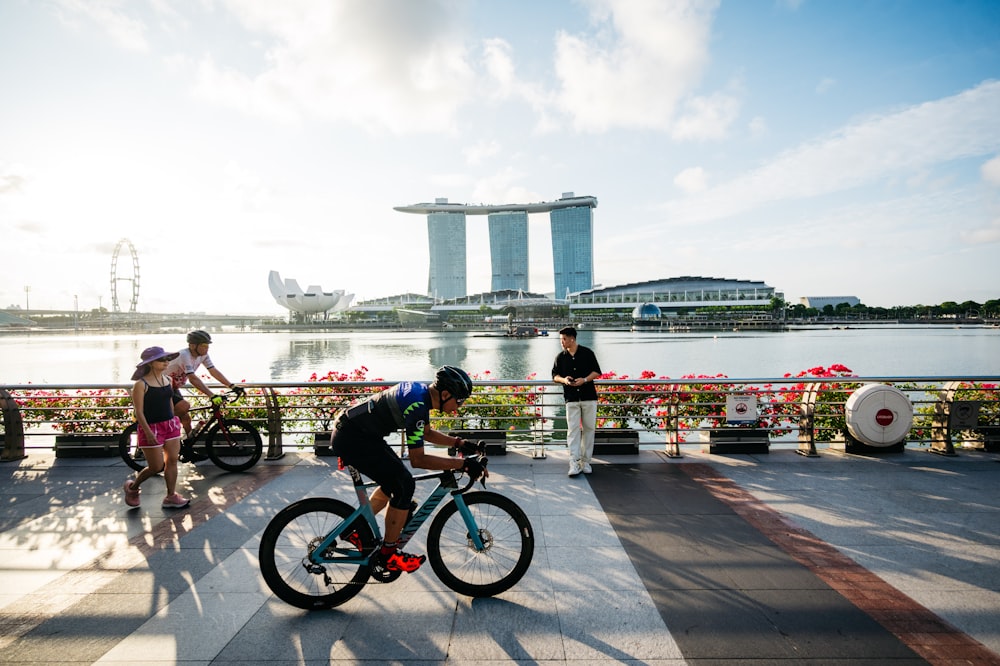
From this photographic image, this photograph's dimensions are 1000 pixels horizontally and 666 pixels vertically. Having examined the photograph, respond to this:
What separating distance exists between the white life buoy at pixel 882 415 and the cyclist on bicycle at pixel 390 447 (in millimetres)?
7172

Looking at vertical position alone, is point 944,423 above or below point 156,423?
below

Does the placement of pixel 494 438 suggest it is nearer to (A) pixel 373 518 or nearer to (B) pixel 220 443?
(B) pixel 220 443

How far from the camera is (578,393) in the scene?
7023mm

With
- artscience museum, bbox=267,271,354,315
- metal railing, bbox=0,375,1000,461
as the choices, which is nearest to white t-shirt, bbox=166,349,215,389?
metal railing, bbox=0,375,1000,461

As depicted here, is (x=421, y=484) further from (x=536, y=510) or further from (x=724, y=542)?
(x=724, y=542)

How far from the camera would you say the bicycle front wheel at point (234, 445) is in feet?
24.2

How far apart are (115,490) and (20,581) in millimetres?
2604

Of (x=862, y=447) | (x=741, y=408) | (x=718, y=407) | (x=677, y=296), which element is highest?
(x=677, y=296)

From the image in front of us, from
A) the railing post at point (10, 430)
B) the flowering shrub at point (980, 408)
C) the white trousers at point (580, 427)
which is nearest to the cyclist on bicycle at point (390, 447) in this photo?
the white trousers at point (580, 427)

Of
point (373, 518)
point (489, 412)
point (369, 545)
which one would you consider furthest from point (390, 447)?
point (489, 412)

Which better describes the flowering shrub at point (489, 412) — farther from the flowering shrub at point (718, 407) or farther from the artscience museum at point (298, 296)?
the artscience museum at point (298, 296)

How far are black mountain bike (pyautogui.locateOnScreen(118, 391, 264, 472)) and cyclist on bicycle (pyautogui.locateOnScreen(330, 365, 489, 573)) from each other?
4.40m

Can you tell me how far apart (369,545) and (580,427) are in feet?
13.4

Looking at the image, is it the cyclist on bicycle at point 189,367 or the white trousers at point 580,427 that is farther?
the white trousers at point 580,427
